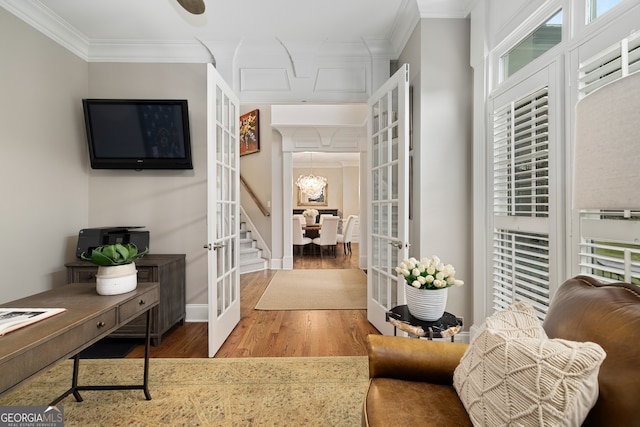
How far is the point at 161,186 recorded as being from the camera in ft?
9.30

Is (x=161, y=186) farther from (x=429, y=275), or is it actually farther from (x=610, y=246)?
(x=610, y=246)

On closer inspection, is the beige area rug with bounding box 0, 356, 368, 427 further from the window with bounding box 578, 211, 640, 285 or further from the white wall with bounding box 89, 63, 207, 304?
the window with bounding box 578, 211, 640, 285

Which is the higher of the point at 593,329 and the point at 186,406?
the point at 593,329

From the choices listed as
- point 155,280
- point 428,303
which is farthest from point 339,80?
point 155,280

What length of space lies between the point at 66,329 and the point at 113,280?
1.36ft

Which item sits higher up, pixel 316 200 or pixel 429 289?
pixel 316 200

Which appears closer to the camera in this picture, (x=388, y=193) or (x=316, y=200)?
(x=388, y=193)

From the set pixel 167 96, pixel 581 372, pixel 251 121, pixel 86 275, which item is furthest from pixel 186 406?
pixel 251 121

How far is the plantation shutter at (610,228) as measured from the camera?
1081 mm

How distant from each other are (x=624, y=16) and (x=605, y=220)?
2.64ft

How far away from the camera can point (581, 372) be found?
672 mm

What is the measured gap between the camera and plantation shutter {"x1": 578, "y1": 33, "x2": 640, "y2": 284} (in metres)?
1.08

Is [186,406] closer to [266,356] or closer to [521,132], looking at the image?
[266,356]

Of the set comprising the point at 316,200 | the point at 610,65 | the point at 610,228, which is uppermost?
the point at 610,65
